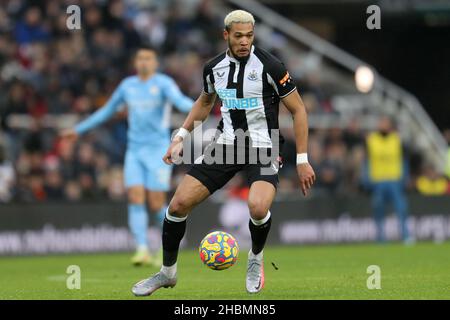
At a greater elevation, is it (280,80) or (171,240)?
(280,80)

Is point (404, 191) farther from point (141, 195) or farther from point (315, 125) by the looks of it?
point (141, 195)

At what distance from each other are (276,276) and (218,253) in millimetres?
2226

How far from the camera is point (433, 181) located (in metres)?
21.2

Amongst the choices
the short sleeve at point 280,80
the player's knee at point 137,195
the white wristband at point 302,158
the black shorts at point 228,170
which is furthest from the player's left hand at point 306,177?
the player's knee at point 137,195

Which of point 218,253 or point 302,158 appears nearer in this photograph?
point 302,158

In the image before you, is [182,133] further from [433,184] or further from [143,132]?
[433,184]

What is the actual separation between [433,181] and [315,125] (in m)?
2.64

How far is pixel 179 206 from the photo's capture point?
8969mm

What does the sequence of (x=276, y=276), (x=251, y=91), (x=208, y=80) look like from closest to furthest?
(x=251, y=91), (x=208, y=80), (x=276, y=276)

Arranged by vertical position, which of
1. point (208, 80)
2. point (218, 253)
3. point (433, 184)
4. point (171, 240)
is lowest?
point (218, 253)

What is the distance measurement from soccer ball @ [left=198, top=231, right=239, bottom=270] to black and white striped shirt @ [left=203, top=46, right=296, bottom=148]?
0.91 m

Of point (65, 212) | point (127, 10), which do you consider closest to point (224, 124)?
point (65, 212)

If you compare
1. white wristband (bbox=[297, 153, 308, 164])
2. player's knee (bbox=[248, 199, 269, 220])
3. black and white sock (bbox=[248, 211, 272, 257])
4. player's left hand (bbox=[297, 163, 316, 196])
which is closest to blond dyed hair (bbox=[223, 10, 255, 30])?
white wristband (bbox=[297, 153, 308, 164])

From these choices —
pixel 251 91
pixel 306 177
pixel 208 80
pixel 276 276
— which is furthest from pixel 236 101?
pixel 276 276
